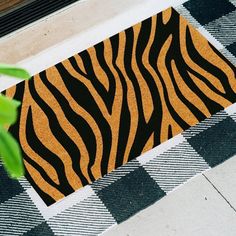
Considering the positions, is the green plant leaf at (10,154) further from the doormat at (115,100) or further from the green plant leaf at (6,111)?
the doormat at (115,100)

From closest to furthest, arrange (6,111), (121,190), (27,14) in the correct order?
(6,111) < (121,190) < (27,14)

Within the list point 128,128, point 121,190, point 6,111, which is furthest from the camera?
point 128,128

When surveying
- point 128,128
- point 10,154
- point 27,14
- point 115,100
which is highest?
point 27,14

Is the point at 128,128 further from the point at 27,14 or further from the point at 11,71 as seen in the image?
the point at 11,71

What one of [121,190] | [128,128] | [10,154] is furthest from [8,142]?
[128,128]

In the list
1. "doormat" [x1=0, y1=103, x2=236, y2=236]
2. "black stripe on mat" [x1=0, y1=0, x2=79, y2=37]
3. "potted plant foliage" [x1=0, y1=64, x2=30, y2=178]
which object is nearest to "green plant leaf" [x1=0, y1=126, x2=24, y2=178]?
"potted plant foliage" [x1=0, y1=64, x2=30, y2=178]

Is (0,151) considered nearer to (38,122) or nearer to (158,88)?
(38,122)

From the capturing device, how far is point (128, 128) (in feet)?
6.75

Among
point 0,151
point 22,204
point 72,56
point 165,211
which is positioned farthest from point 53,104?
point 0,151

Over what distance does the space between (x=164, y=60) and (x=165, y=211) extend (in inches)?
36.0

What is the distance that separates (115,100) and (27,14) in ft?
2.88

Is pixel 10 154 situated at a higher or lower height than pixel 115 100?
lower

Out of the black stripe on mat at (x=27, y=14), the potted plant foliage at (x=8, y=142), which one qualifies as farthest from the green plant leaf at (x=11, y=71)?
the black stripe on mat at (x=27, y=14)

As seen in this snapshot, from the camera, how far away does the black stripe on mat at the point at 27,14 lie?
8.02 ft
